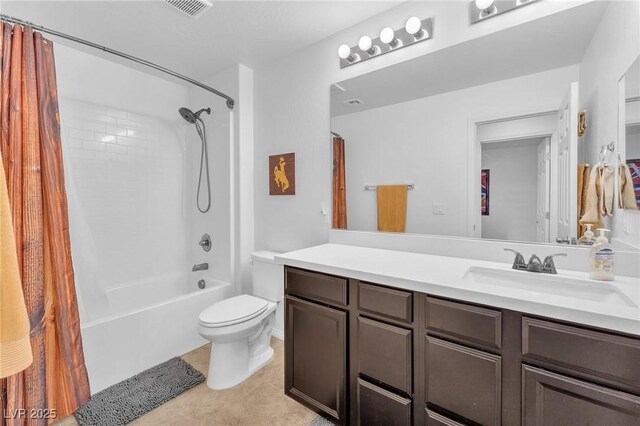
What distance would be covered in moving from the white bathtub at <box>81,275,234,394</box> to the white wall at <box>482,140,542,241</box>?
85.2 inches

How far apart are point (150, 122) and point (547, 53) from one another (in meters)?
3.10

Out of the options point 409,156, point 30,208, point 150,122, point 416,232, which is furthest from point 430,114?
point 150,122

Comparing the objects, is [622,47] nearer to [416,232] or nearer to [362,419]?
[416,232]

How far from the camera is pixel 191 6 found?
1727 millimetres

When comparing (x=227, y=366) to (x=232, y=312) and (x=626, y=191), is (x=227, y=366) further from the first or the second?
(x=626, y=191)

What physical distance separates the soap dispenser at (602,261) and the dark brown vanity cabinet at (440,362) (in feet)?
1.34

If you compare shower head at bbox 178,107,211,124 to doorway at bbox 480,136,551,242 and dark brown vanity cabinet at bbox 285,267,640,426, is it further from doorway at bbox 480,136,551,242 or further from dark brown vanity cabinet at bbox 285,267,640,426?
doorway at bbox 480,136,551,242

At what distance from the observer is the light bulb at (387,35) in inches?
67.2

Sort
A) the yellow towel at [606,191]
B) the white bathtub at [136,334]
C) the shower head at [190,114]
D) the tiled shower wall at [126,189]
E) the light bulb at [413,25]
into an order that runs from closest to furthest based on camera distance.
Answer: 1. the yellow towel at [606,191]
2. the light bulb at [413,25]
3. the white bathtub at [136,334]
4. the tiled shower wall at [126,189]
5. the shower head at [190,114]

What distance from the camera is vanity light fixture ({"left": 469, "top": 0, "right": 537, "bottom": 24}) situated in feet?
4.54

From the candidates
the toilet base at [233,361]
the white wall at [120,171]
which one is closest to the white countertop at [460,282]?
the toilet base at [233,361]

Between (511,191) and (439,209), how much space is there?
36 centimetres

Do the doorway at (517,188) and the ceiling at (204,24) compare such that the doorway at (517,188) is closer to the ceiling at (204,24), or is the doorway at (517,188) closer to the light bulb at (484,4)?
the light bulb at (484,4)

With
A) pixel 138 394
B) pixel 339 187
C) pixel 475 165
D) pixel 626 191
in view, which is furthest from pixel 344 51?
pixel 138 394
